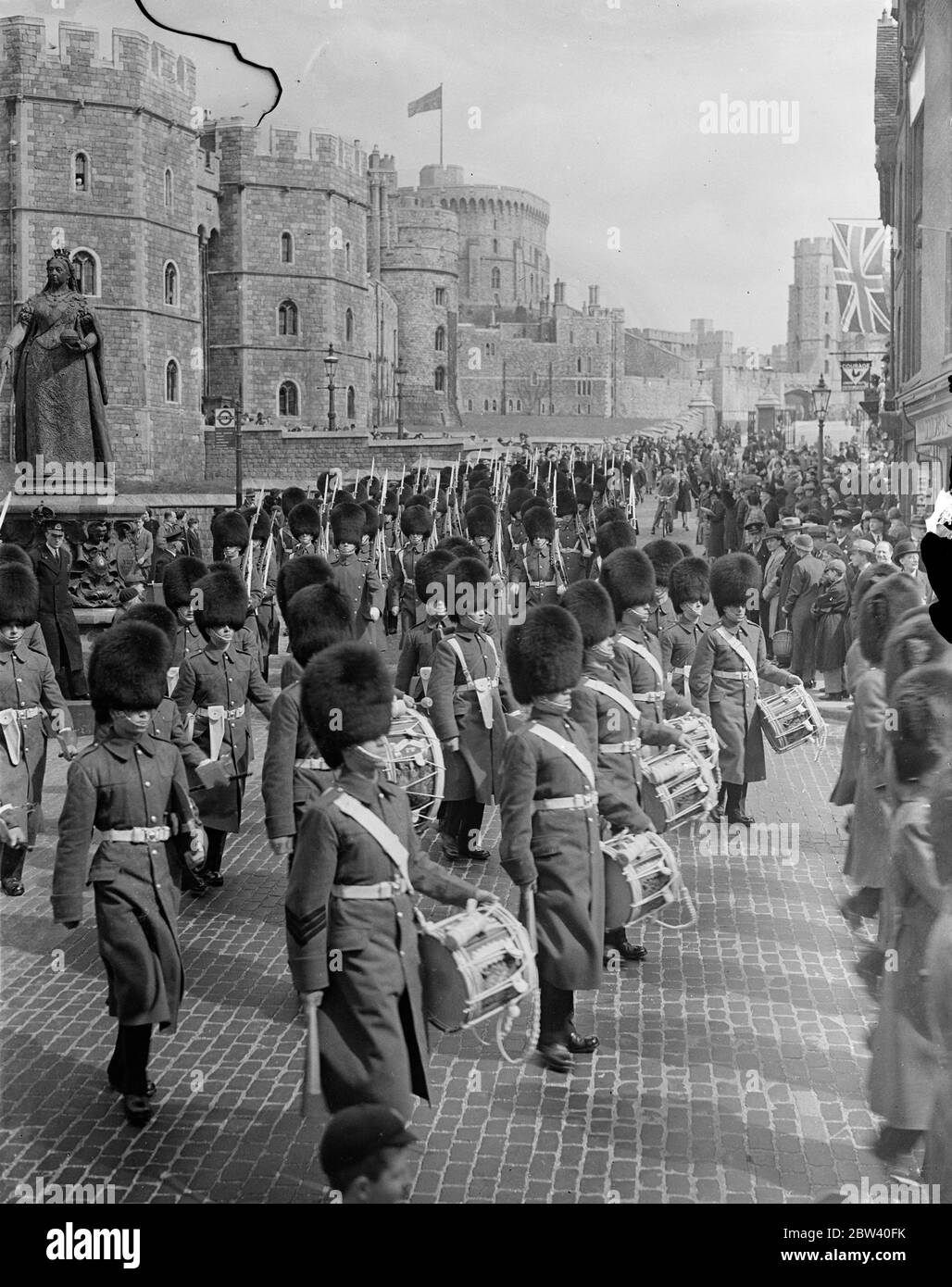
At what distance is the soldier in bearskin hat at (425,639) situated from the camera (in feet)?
30.9

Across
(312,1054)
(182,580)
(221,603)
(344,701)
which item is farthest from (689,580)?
(312,1054)

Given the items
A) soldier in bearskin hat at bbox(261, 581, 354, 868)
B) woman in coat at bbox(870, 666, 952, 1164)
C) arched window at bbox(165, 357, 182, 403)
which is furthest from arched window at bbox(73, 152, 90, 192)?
woman in coat at bbox(870, 666, 952, 1164)

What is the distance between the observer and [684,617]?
10.3m

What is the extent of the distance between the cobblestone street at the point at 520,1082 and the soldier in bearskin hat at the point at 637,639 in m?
1.06

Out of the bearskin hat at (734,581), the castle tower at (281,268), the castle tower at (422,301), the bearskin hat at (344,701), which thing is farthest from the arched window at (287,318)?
the bearskin hat at (344,701)

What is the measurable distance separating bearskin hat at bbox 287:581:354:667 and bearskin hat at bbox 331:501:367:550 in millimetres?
5425

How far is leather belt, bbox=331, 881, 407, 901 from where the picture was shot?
16.8 feet

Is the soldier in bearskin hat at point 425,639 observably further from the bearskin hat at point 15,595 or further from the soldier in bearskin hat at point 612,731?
the bearskin hat at point 15,595

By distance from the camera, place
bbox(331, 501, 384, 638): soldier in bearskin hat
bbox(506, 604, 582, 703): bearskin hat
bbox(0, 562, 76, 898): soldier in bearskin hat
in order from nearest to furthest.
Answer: bbox(506, 604, 582, 703): bearskin hat → bbox(0, 562, 76, 898): soldier in bearskin hat → bbox(331, 501, 384, 638): soldier in bearskin hat

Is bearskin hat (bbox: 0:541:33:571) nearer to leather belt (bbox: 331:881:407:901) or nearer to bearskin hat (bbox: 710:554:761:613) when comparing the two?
bearskin hat (bbox: 710:554:761:613)

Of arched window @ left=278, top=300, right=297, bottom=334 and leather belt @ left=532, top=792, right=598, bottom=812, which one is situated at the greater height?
arched window @ left=278, top=300, right=297, bottom=334

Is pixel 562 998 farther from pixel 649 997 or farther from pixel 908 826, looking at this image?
pixel 908 826

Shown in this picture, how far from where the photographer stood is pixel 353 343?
56.5m
